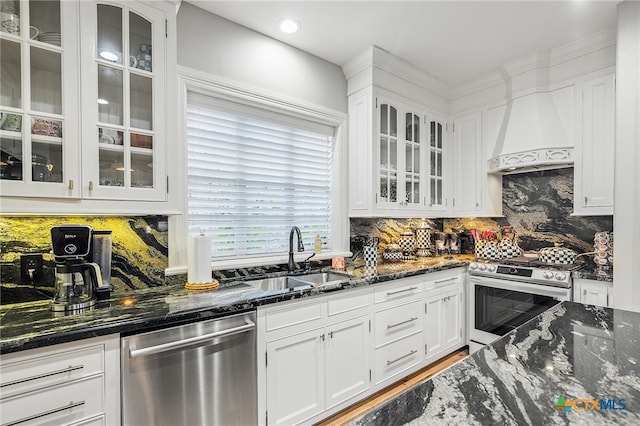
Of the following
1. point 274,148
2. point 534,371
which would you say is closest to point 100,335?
point 534,371

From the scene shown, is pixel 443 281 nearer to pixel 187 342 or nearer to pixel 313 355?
pixel 313 355

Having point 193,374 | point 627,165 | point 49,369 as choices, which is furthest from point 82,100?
point 627,165

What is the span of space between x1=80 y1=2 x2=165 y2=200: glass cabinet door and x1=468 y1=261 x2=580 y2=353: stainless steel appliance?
9.48 feet

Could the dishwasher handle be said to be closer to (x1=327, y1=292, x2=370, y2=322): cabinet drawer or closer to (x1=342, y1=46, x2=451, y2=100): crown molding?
(x1=327, y1=292, x2=370, y2=322): cabinet drawer

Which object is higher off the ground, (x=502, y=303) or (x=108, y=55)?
(x=108, y=55)

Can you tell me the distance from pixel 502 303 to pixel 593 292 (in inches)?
26.4

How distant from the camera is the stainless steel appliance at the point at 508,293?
260cm

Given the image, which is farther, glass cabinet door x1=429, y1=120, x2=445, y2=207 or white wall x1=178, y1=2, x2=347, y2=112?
glass cabinet door x1=429, y1=120, x2=445, y2=207

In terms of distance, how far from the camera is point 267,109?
8.59ft

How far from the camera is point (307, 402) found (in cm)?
203

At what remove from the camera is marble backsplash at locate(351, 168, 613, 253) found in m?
3.04

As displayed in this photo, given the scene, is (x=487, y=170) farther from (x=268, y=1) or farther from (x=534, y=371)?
(x=534, y=371)

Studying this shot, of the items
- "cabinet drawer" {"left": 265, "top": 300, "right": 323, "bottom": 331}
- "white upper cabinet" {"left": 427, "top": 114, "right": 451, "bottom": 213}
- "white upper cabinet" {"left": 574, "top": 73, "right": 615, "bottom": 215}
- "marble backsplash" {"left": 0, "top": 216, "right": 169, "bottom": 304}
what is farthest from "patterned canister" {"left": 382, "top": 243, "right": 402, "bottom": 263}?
"marble backsplash" {"left": 0, "top": 216, "right": 169, "bottom": 304}

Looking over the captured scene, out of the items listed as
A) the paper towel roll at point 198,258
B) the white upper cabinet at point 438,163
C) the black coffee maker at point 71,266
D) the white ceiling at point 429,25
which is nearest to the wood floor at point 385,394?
the paper towel roll at point 198,258
